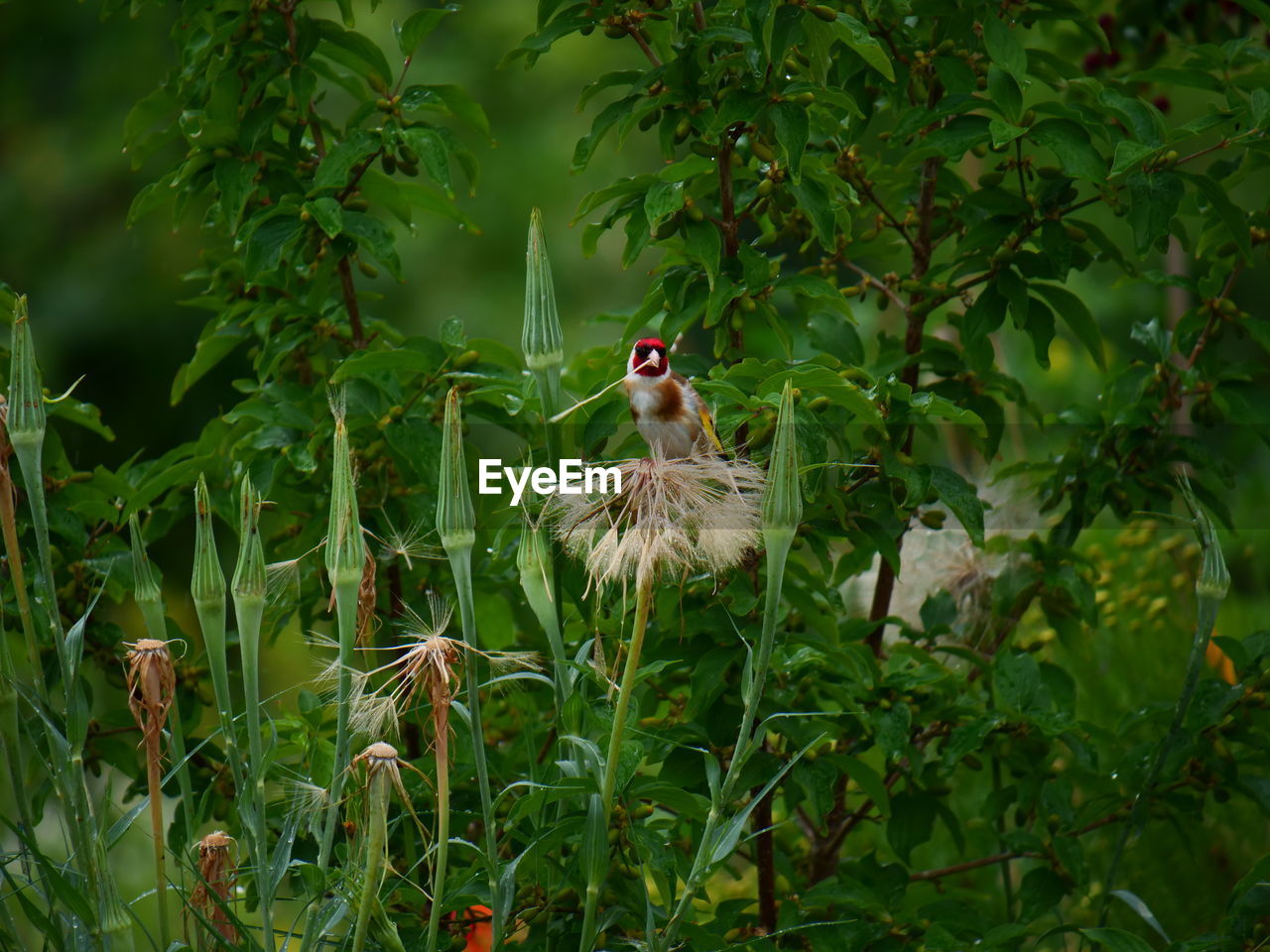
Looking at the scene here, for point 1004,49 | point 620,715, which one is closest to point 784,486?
point 620,715

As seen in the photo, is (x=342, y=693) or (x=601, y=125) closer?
(x=342, y=693)

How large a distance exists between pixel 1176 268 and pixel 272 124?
2735 mm

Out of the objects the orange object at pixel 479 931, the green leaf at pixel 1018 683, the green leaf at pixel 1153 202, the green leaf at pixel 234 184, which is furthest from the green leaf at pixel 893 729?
the green leaf at pixel 234 184

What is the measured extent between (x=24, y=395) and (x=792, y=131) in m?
0.87

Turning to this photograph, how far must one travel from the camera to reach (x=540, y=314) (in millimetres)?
1231

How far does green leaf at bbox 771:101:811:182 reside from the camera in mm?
1487

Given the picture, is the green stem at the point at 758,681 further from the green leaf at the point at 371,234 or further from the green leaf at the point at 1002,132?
the green leaf at the point at 371,234

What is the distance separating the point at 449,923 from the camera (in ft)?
5.20

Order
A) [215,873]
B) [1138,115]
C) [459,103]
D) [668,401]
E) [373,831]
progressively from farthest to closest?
[459,103], [1138,115], [668,401], [215,873], [373,831]

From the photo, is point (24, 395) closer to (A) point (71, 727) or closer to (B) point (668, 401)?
(A) point (71, 727)

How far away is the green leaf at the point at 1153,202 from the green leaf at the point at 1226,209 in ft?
0.08

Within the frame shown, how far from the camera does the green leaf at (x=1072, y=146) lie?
5.63ft

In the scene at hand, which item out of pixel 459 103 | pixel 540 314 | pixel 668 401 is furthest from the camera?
pixel 459 103

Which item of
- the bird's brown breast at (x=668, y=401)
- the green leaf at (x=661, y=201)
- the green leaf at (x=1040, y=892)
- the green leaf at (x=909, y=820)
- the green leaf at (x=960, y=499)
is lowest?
the green leaf at (x=1040, y=892)
